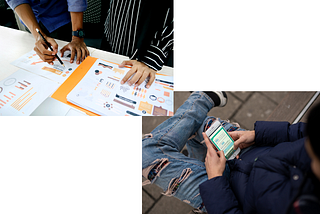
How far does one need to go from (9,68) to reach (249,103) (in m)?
1.22

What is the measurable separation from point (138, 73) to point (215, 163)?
0.47 metres

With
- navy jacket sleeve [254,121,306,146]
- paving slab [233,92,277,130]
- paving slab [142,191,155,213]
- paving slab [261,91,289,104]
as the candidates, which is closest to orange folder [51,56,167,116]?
paving slab [142,191,155,213]

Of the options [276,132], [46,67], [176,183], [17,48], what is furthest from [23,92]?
[276,132]

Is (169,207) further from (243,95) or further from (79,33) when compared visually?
(79,33)

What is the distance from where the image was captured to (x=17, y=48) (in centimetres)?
73

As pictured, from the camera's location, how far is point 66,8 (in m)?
0.79

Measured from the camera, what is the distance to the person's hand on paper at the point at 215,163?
61cm

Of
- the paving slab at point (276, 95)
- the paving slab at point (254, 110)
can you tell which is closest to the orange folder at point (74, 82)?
the paving slab at point (254, 110)

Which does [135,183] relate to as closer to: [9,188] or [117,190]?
[117,190]

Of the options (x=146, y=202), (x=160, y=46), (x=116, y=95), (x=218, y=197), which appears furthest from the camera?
(x=146, y=202)

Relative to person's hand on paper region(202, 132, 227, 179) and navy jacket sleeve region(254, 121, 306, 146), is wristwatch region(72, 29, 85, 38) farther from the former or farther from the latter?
navy jacket sleeve region(254, 121, 306, 146)

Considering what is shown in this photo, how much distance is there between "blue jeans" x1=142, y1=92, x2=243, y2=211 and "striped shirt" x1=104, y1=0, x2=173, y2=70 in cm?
26

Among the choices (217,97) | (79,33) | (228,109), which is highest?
(79,33)

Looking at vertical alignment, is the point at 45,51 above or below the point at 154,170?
above
